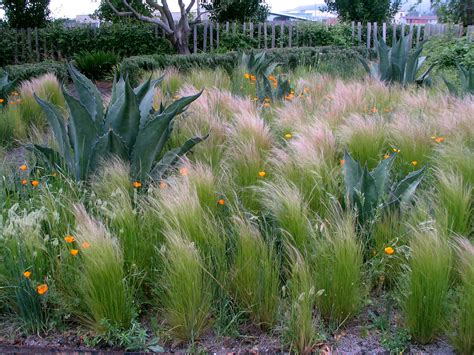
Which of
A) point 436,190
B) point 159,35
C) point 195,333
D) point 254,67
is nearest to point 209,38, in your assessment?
point 159,35

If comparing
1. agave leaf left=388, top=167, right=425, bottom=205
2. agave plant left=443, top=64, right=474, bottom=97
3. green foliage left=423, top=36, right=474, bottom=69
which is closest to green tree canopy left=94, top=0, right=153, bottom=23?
green foliage left=423, top=36, right=474, bottom=69

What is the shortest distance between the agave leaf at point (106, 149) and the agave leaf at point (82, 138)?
41mm

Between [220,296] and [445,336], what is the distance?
3.37ft

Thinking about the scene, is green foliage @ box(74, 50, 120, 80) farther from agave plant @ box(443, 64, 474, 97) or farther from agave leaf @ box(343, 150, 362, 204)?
agave leaf @ box(343, 150, 362, 204)

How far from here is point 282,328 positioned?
8.21 feet

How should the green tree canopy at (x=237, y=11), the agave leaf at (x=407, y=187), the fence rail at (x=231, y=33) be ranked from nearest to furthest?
1. the agave leaf at (x=407, y=187)
2. the fence rail at (x=231, y=33)
3. the green tree canopy at (x=237, y=11)

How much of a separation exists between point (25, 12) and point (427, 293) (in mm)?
19617

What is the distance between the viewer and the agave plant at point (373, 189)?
3.13 metres

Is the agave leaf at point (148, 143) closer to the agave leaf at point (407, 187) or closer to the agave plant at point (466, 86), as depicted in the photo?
the agave leaf at point (407, 187)

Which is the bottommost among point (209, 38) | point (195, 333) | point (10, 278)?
point (195, 333)

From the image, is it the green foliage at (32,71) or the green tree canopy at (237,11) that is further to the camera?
the green tree canopy at (237,11)

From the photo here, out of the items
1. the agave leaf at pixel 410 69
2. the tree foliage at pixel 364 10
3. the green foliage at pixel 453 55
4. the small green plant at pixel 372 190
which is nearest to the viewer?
the small green plant at pixel 372 190

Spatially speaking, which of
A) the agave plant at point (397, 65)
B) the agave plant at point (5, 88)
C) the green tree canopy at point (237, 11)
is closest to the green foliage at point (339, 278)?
the agave plant at point (397, 65)

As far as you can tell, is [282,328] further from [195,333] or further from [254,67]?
[254,67]
